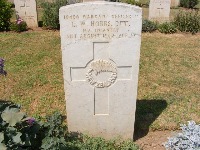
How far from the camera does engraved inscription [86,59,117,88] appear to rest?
4.35m

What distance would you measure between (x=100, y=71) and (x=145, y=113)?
5.46 ft

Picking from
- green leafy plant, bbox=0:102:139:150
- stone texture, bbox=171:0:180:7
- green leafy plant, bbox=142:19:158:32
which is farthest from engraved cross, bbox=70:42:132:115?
stone texture, bbox=171:0:180:7

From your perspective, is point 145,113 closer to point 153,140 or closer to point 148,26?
point 153,140

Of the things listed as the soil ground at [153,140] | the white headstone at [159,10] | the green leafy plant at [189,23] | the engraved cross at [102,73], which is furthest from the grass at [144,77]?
the white headstone at [159,10]

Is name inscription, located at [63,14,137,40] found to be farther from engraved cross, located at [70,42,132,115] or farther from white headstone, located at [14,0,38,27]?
white headstone, located at [14,0,38,27]

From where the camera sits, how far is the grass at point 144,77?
18.7 feet

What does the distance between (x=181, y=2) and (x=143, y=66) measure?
442 inches

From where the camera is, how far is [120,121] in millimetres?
4777

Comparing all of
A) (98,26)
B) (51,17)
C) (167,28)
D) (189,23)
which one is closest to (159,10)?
(167,28)

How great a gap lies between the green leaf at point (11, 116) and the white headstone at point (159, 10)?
909 cm

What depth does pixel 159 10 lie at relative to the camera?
11.7 meters

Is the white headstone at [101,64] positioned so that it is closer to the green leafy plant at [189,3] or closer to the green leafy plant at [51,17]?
the green leafy plant at [51,17]

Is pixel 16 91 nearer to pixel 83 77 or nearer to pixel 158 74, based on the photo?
pixel 83 77

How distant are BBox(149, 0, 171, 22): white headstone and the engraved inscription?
7.88 meters
